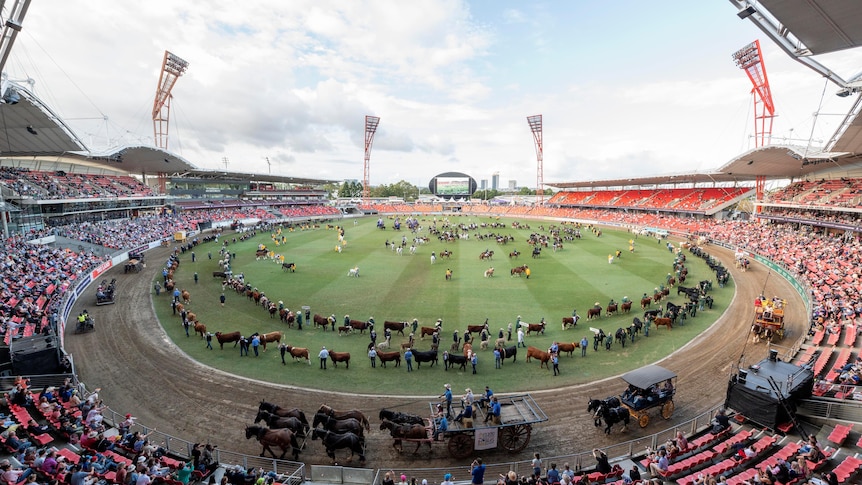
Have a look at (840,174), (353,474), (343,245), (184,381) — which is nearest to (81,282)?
(184,381)

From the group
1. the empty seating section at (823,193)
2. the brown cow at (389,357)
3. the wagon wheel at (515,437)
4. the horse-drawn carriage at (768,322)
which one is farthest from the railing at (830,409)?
the empty seating section at (823,193)

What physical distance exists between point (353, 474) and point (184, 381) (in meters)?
8.04

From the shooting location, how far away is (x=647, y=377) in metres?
11.0

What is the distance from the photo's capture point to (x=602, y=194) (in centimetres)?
7706

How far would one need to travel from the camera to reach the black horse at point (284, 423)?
9.71 metres

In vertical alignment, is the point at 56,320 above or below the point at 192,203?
below

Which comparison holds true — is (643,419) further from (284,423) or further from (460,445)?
(284,423)

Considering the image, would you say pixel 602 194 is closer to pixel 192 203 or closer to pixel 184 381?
pixel 192 203

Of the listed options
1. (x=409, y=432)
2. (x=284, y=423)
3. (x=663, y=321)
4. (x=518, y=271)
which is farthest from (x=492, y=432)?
(x=518, y=271)

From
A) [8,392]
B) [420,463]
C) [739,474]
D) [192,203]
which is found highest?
[192,203]

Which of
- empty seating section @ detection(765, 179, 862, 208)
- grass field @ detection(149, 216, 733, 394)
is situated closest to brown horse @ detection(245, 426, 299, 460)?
grass field @ detection(149, 216, 733, 394)

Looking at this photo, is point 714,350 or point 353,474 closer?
point 353,474

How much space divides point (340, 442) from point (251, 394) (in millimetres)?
4877

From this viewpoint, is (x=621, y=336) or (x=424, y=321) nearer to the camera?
(x=621, y=336)
